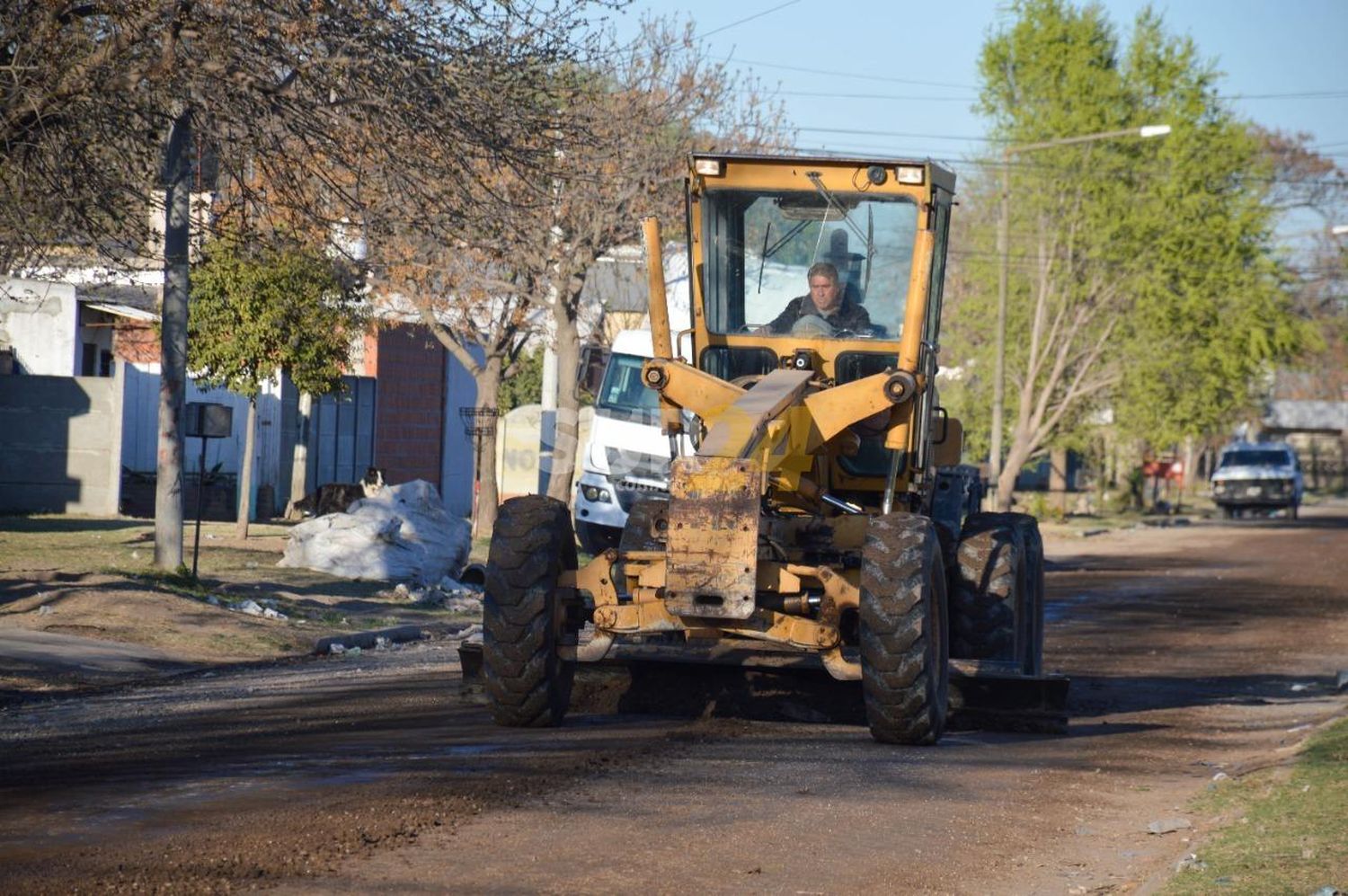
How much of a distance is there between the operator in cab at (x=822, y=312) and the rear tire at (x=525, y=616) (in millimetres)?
2208

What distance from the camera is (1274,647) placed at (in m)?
19.0

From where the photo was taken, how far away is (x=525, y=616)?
34.1 feet

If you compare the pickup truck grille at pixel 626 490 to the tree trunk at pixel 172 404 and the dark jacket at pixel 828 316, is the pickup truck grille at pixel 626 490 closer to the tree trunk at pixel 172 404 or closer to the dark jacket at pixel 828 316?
the tree trunk at pixel 172 404

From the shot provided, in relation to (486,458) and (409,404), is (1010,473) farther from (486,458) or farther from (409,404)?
(486,458)

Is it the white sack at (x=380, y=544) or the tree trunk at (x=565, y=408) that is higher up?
the tree trunk at (x=565, y=408)

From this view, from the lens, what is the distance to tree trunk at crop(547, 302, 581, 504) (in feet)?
92.6

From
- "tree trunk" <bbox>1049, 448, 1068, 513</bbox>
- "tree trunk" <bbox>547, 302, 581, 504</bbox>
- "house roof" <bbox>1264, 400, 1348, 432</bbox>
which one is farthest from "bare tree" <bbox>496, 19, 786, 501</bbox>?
"house roof" <bbox>1264, 400, 1348, 432</bbox>

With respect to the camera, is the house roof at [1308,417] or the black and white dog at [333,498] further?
the house roof at [1308,417]

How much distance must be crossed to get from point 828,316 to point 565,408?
17.7 meters

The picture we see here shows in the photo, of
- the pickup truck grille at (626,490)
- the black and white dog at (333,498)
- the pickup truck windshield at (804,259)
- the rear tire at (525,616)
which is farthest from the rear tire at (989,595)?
the black and white dog at (333,498)

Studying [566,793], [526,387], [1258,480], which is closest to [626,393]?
[566,793]

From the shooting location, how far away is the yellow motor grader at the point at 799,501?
9891 mm

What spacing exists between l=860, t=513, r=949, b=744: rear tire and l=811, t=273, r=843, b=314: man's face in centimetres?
197

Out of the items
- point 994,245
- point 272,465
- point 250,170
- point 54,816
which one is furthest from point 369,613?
point 994,245
